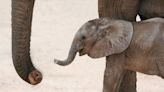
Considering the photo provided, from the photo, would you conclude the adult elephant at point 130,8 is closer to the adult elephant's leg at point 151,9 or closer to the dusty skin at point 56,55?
the adult elephant's leg at point 151,9

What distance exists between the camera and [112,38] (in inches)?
32.1

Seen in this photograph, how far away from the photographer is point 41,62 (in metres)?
2.12

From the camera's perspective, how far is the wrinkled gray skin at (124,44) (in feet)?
2.64

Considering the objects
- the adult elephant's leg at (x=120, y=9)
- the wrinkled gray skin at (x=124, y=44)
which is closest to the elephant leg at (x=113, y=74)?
the wrinkled gray skin at (x=124, y=44)

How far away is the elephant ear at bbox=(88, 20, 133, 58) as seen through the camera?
81 cm

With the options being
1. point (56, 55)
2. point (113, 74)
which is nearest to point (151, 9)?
point (113, 74)

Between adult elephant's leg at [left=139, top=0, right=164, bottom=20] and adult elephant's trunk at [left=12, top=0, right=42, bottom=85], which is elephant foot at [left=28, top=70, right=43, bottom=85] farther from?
adult elephant's leg at [left=139, top=0, right=164, bottom=20]

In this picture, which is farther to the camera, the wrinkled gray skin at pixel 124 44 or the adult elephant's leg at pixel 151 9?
the adult elephant's leg at pixel 151 9

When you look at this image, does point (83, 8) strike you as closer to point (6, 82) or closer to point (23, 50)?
point (6, 82)

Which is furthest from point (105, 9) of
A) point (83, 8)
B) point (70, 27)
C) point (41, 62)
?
point (83, 8)

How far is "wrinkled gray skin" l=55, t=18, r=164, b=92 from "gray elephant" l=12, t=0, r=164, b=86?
0.07 m

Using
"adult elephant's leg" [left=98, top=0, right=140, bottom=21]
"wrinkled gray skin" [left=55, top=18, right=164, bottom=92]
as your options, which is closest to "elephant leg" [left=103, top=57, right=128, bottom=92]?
"wrinkled gray skin" [left=55, top=18, right=164, bottom=92]

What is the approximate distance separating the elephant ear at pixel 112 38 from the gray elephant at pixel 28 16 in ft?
0.24

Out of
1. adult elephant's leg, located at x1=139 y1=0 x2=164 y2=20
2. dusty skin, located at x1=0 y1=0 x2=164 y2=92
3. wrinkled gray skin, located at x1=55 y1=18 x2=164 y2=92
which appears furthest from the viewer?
dusty skin, located at x1=0 y1=0 x2=164 y2=92
